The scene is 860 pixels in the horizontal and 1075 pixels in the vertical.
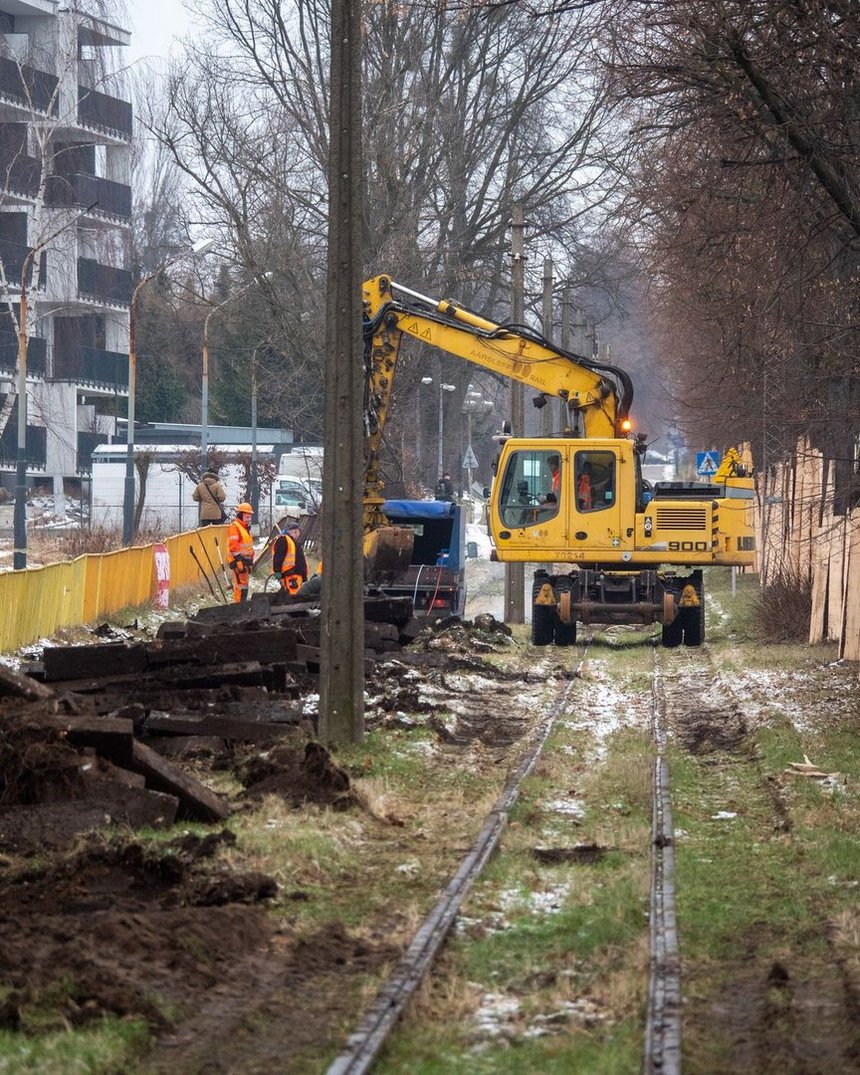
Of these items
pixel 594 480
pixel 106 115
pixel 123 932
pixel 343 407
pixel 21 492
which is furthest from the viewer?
pixel 106 115

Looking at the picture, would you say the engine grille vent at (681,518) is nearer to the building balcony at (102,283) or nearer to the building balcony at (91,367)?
the building balcony at (102,283)

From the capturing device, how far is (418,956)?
297 inches

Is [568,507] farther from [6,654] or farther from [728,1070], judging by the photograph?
[728,1070]

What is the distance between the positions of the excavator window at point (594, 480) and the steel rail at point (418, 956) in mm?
14124

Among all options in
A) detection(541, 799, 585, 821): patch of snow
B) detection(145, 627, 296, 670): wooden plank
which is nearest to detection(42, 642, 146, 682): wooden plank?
detection(145, 627, 296, 670): wooden plank

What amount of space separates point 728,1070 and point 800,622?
2038cm

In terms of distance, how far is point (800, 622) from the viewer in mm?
26031

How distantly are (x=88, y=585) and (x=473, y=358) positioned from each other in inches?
256

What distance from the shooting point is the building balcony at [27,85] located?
4238 cm

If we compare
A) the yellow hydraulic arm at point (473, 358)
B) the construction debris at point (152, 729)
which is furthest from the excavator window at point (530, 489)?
the construction debris at point (152, 729)

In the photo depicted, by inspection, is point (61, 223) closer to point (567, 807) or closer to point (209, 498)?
point (209, 498)

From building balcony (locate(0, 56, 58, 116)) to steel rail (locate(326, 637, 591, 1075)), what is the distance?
113ft

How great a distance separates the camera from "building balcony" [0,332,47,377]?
49.0 m

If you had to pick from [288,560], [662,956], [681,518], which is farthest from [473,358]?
[662,956]
